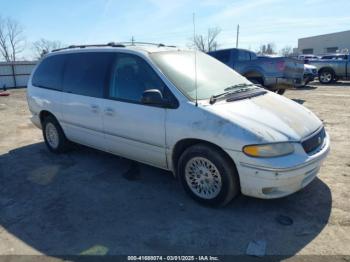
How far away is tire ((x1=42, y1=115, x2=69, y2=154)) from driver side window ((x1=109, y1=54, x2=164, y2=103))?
1777 mm

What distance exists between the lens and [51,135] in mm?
6168

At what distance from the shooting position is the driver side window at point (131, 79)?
167 inches

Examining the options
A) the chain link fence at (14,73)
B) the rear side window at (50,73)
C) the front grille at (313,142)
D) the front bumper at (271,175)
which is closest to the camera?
the front bumper at (271,175)

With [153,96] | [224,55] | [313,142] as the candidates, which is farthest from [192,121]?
[224,55]

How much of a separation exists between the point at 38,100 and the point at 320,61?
17.5 metres

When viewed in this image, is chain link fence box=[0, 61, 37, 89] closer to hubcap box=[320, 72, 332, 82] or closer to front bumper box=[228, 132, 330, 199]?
hubcap box=[320, 72, 332, 82]

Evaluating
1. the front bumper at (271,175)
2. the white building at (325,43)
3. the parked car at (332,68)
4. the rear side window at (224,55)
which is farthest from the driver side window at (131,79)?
the white building at (325,43)

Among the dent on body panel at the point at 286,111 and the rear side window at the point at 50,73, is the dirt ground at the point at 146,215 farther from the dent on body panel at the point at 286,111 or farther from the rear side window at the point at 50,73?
the rear side window at the point at 50,73

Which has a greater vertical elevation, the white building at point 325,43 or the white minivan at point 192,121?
the white building at point 325,43

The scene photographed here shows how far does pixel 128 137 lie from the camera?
14.8ft

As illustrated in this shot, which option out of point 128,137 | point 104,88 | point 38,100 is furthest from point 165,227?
point 38,100

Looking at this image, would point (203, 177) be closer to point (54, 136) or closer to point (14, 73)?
point (54, 136)

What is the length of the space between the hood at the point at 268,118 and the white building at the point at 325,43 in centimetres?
5791

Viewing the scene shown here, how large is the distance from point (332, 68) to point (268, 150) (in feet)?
58.9
